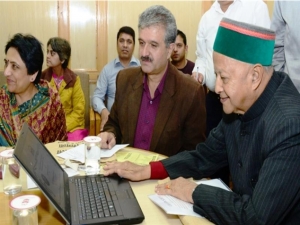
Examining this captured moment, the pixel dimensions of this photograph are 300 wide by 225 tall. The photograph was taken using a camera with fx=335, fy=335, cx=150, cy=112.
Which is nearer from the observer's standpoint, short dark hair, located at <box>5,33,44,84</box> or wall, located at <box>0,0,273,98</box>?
short dark hair, located at <box>5,33,44,84</box>

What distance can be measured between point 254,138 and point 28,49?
62.5 inches

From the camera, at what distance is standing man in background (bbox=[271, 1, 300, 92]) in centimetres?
187

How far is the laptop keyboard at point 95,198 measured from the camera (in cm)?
111

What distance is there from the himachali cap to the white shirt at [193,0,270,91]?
4.41ft

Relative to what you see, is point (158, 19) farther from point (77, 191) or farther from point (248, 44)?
point (77, 191)

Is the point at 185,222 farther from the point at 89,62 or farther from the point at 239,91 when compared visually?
the point at 89,62

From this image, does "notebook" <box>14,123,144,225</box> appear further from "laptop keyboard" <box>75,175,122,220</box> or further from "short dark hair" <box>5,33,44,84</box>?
"short dark hair" <box>5,33,44,84</box>

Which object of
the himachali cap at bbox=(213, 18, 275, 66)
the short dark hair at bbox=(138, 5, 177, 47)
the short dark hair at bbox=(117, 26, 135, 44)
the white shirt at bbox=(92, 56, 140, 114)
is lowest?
the white shirt at bbox=(92, 56, 140, 114)

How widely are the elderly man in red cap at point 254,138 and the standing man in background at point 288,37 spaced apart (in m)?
0.76

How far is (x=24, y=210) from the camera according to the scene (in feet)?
3.27

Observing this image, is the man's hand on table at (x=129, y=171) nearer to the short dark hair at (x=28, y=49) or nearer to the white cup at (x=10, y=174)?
the white cup at (x=10, y=174)

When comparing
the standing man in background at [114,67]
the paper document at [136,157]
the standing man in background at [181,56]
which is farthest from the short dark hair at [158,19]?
the standing man in background at [181,56]

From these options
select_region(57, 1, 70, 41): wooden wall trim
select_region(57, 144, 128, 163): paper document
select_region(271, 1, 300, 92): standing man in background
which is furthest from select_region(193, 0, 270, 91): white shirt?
select_region(57, 1, 70, 41): wooden wall trim

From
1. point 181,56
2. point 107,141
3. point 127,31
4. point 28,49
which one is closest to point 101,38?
point 127,31
